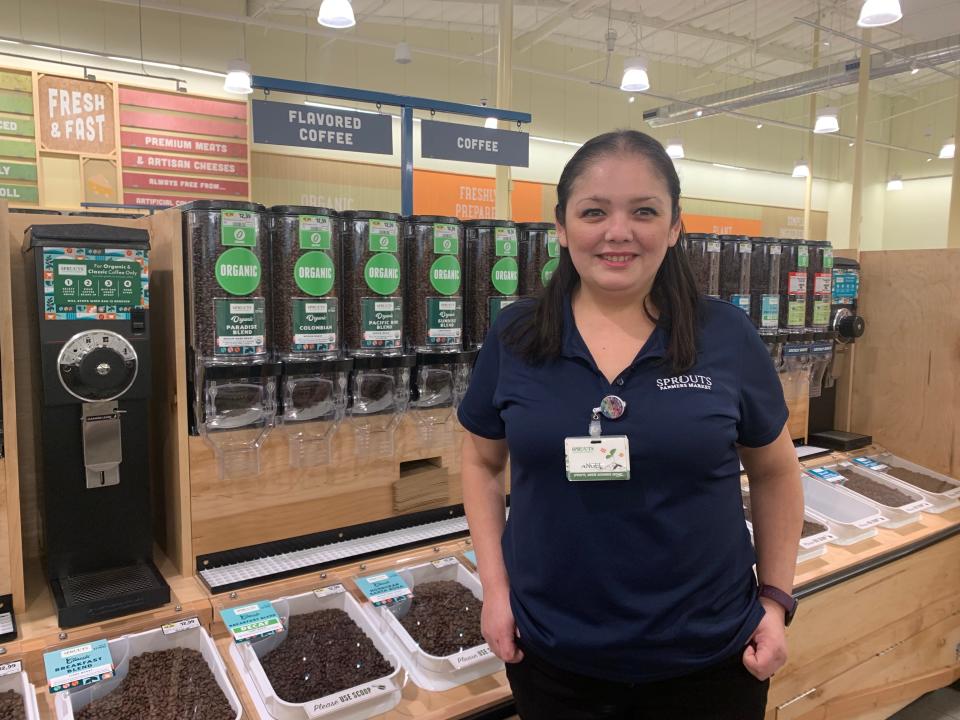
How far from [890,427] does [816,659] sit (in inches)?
55.5

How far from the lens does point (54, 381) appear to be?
4.98 feet

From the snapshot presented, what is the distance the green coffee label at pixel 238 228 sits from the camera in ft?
5.39

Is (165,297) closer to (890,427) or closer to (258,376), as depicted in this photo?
(258,376)

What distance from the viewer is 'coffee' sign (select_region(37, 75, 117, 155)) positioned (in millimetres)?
6613

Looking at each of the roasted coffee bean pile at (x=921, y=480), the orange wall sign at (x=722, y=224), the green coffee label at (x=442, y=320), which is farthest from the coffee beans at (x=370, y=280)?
the orange wall sign at (x=722, y=224)

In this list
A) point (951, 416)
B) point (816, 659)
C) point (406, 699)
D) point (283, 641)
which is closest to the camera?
point (406, 699)

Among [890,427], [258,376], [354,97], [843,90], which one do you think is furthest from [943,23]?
[258,376]

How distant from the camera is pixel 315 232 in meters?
1.75

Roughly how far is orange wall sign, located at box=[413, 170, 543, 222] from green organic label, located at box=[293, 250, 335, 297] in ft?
24.3

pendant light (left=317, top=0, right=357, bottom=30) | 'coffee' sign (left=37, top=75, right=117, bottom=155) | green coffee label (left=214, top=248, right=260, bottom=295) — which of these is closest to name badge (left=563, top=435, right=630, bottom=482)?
green coffee label (left=214, top=248, right=260, bottom=295)

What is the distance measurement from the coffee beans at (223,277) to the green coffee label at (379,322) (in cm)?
27

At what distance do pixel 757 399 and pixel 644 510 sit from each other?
29cm

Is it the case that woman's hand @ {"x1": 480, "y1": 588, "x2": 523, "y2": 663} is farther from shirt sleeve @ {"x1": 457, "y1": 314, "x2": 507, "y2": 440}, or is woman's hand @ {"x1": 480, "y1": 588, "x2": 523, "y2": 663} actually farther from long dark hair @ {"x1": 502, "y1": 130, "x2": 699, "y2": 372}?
long dark hair @ {"x1": 502, "y1": 130, "x2": 699, "y2": 372}

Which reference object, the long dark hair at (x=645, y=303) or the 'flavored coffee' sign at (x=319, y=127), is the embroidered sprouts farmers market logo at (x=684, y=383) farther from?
the 'flavored coffee' sign at (x=319, y=127)
